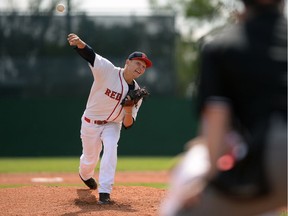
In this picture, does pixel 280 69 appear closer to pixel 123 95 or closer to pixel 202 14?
pixel 123 95

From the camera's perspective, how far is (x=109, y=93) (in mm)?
7887

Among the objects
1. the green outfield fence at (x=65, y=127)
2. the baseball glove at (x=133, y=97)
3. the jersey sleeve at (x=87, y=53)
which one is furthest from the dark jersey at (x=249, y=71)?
the green outfield fence at (x=65, y=127)

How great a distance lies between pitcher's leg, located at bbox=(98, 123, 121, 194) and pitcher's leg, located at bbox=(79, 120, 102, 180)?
171mm

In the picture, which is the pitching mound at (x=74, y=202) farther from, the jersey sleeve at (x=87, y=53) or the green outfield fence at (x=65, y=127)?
the green outfield fence at (x=65, y=127)

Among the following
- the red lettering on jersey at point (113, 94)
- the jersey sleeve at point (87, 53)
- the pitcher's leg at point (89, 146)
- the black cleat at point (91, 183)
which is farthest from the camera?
the black cleat at point (91, 183)

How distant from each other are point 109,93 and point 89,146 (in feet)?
2.27

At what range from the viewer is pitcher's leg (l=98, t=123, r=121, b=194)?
7.45 m

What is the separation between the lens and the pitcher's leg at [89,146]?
8031 millimetres

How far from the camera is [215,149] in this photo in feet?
9.00

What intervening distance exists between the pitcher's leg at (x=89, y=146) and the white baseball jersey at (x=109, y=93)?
178 millimetres

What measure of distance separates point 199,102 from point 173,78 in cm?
1878

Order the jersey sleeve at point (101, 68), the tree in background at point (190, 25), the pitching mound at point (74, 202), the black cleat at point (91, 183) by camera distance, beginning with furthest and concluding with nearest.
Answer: the tree in background at point (190, 25), the black cleat at point (91, 183), the jersey sleeve at point (101, 68), the pitching mound at point (74, 202)

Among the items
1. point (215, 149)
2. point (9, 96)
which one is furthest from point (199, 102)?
point (9, 96)

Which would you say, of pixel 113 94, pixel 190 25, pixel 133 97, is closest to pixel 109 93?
pixel 113 94
